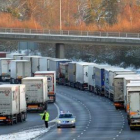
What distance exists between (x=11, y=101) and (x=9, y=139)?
9942 millimetres

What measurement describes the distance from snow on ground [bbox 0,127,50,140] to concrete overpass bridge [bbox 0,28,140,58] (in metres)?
55.2

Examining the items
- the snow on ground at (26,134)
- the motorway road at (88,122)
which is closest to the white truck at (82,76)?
the motorway road at (88,122)

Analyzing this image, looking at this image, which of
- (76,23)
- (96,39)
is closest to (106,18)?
(76,23)

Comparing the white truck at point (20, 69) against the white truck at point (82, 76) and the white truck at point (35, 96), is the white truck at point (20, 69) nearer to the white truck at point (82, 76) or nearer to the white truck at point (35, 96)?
the white truck at point (82, 76)

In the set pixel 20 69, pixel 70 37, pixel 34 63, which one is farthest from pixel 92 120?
pixel 70 37

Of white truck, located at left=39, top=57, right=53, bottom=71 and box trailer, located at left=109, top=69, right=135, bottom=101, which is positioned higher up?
white truck, located at left=39, top=57, right=53, bottom=71

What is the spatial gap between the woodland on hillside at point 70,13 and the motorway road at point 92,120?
72.9 meters

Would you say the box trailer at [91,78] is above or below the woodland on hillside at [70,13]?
below

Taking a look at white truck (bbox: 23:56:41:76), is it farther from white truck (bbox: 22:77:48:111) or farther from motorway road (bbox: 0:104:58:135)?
white truck (bbox: 22:77:48:111)

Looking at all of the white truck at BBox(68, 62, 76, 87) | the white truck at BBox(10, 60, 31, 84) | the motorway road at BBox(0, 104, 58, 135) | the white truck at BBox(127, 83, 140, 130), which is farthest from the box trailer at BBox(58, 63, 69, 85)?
the white truck at BBox(127, 83, 140, 130)

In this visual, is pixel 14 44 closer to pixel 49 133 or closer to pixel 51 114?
pixel 51 114

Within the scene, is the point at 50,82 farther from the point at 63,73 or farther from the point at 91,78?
the point at 63,73

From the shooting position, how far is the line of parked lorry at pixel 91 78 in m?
58.7

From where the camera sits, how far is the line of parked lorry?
193 feet
